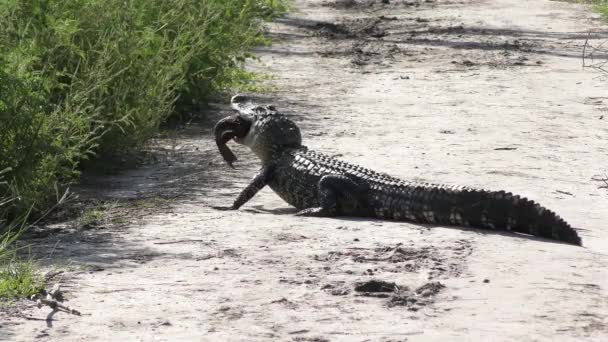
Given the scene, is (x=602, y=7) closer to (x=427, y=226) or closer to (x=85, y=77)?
(x=85, y=77)

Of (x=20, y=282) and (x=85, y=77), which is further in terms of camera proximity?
(x=85, y=77)

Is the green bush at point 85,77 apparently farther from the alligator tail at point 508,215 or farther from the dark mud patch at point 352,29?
the dark mud patch at point 352,29

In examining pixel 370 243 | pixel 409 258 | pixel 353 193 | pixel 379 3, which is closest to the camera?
pixel 409 258

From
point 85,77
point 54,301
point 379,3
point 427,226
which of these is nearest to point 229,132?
point 85,77

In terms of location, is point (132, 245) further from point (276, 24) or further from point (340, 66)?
point (276, 24)

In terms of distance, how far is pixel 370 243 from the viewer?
672 centimetres

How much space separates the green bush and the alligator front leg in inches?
37.4

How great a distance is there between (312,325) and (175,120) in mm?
6696

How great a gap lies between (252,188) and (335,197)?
2.18 feet

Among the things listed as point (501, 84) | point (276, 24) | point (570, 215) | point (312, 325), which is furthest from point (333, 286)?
point (276, 24)

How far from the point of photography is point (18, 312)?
5355 mm

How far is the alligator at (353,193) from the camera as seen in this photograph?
6.97 metres

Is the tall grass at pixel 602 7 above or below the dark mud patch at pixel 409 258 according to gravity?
above

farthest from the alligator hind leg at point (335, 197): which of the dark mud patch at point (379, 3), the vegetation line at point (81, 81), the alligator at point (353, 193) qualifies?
the dark mud patch at point (379, 3)
